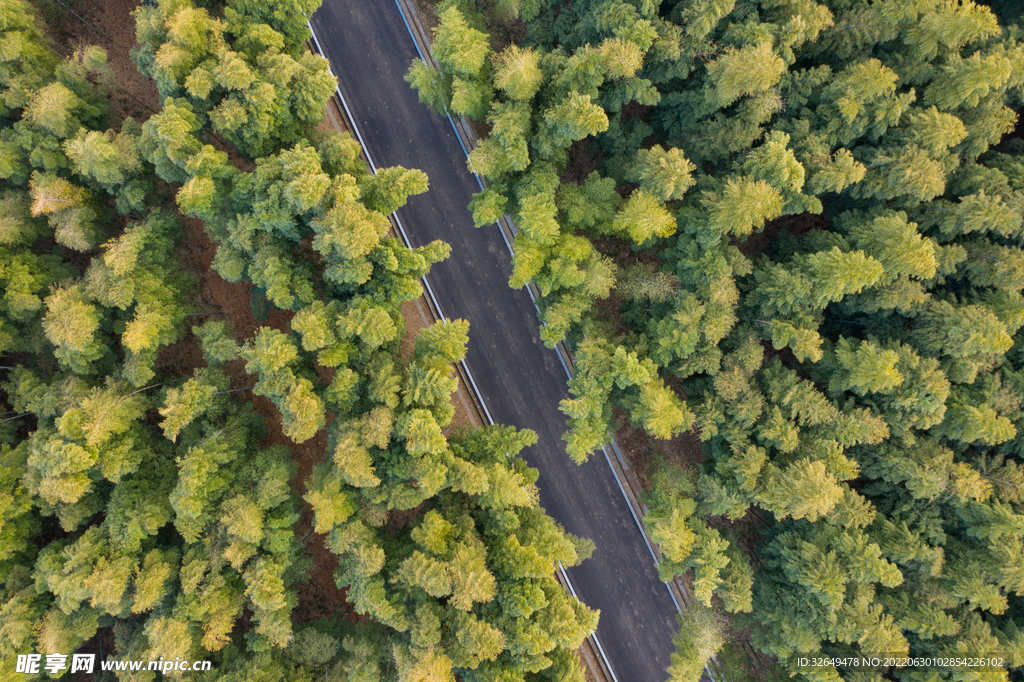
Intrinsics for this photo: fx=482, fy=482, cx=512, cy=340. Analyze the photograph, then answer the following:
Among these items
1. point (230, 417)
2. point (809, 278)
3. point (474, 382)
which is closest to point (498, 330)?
point (474, 382)

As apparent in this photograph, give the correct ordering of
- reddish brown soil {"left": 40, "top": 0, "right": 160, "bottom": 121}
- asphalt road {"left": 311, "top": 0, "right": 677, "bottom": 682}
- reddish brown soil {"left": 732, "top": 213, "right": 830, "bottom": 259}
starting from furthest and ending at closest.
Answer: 1. asphalt road {"left": 311, "top": 0, "right": 677, "bottom": 682}
2. reddish brown soil {"left": 732, "top": 213, "right": 830, "bottom": 259}
3. reddish brown soil {"left": 40, "top": 0, "right": 160, "bottom": 121}

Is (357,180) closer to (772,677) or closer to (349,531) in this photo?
(349,531)

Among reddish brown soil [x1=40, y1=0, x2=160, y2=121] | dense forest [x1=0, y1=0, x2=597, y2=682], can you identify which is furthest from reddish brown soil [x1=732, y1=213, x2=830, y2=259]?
reddish brown soil [x1=40, y1=0, x2=160, y2=121]

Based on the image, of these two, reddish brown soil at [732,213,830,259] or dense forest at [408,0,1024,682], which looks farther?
reddish brown soil at [732,213,830,259]

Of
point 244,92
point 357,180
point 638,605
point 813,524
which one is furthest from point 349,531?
point 813,524

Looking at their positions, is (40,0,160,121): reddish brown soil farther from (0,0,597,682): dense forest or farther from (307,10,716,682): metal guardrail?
(307,10,716,682): metal guardrail

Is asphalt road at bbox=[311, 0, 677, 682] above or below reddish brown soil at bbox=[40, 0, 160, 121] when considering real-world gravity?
below

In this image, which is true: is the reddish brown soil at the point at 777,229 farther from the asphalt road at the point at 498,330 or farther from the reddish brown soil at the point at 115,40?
the reddish brown soil at the point at 115,40
